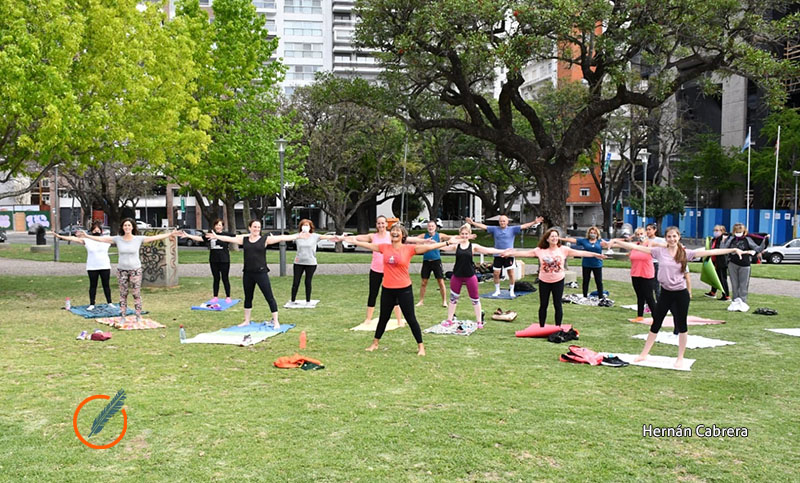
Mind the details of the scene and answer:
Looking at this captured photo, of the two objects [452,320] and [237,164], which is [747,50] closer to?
[452,320]

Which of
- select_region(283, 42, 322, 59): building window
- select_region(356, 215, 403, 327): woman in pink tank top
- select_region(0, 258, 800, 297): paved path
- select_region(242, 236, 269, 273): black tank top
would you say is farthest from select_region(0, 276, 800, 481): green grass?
select_region(283, 42, 322, 59): building window

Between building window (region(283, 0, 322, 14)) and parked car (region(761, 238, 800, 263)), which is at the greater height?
building window (region(283, 0, 322, 14))

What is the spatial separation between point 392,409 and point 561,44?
14.5 metres

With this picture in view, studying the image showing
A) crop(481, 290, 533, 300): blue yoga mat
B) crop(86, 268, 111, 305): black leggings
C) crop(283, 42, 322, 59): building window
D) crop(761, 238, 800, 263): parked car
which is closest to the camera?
crop(86, 268, 111, 305): black leggings

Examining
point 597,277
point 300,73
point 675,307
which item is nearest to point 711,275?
point 597,277

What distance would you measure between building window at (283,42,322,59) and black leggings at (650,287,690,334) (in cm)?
7199

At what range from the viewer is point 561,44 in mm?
17875

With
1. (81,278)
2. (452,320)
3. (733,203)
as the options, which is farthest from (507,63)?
(733,203)

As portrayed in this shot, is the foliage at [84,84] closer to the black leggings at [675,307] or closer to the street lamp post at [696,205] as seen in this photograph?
the black leggings at [675,307]

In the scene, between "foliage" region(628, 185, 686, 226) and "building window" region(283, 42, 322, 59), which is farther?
"building window" region(283, 42, 322, 59)

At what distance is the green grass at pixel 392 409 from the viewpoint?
4.83 meters

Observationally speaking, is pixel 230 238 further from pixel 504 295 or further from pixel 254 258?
pixel 504 295

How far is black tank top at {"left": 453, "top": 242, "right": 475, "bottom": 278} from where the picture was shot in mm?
10680

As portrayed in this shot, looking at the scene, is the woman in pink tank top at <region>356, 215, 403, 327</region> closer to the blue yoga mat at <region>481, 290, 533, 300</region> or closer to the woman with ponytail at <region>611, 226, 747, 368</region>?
the blue yoga mat at <region>481, 290, 533, 300</region>
